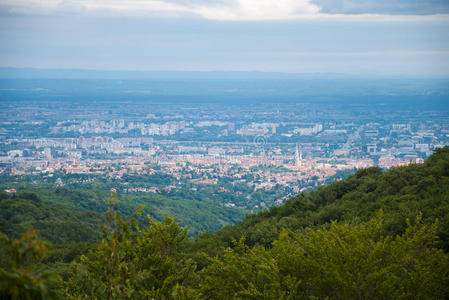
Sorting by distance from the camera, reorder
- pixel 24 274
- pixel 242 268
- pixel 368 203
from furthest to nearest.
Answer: pixel 368 203
pixel 242 268
pixel 24 274

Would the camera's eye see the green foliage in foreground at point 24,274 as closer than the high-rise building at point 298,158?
Yes

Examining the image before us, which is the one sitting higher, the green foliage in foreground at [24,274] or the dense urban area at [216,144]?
the green foliage in foreground at [24,274]

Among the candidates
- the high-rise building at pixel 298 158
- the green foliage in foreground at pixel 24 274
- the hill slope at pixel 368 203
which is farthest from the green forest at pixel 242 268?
the high-rise building at pixel 298 158

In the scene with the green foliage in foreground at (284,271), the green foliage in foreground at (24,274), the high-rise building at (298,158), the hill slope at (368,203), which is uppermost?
the green foliage in foreground at (24,274)

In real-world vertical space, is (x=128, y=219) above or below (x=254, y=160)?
above

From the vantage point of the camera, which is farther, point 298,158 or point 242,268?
point 298,158

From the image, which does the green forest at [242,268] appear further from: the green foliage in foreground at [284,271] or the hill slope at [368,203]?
the hill slope at [368,203]

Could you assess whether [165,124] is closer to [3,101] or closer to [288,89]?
[3,101]

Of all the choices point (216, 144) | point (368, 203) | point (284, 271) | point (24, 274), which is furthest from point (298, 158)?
point (24, 274)

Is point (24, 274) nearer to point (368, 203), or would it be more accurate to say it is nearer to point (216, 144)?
point (368, 203)

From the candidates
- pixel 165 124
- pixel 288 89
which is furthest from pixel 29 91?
pixel 288 89

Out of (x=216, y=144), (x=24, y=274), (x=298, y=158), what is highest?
(x=24, y=274)
